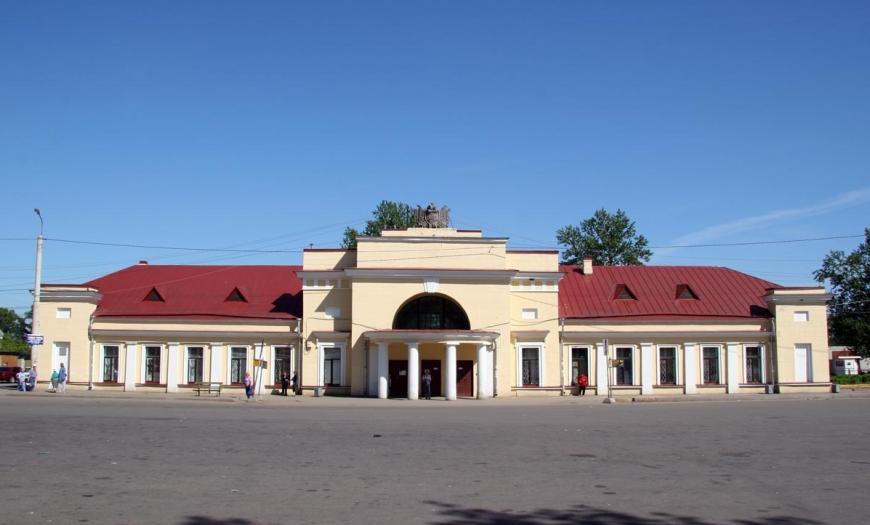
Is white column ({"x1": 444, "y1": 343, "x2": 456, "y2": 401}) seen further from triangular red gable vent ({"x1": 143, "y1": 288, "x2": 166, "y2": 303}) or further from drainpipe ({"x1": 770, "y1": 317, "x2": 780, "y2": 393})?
drainpipe ({"x1": 770, "y1": 317, "x2": 780, "y2": 393})

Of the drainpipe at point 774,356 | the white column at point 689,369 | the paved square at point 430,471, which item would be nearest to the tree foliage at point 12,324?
the white column at point 689,369

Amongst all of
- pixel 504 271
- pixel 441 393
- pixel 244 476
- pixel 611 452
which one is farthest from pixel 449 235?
pixel 244 476

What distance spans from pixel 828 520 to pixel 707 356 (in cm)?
3960

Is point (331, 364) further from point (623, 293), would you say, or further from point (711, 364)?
point (711, 364)

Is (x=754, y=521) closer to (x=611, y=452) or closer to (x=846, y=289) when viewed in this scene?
(x=611, y=452)

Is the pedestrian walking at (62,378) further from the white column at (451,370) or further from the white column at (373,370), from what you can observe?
the white column at (451,370)

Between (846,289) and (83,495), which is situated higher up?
(846,289)

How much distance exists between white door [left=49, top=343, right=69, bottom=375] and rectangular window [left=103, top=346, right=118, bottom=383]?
1990 mm

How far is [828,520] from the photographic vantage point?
10.1 metres

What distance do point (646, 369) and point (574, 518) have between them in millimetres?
38677

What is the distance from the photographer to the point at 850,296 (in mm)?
69562

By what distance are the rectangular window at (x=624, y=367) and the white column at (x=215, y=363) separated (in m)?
22.0

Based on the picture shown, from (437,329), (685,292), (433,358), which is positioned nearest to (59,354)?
(433,358)

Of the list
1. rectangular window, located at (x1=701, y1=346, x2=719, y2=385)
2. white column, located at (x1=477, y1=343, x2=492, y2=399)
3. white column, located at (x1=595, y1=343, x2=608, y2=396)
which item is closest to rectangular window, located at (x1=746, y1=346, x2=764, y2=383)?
rectangular window, located at (x1=701, y1=346, x2=719, y2=385)
